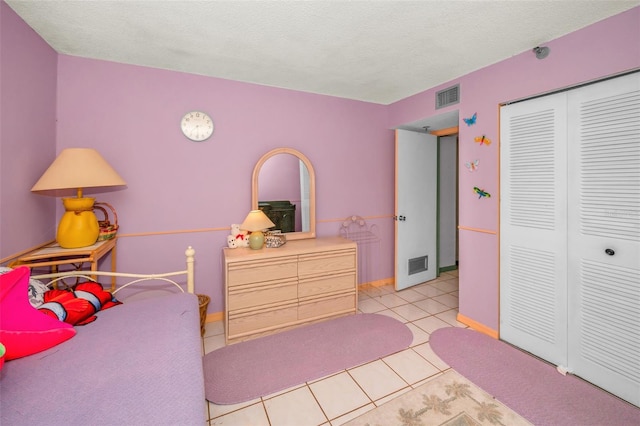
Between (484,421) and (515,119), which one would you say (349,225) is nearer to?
(515,119)

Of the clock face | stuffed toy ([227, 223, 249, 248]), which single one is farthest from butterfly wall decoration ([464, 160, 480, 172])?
the clock face

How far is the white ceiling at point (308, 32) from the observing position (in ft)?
6.00

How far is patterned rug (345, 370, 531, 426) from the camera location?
1.72 meters

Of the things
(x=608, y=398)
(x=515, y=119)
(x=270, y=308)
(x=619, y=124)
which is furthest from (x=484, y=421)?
(x=515, y=119)

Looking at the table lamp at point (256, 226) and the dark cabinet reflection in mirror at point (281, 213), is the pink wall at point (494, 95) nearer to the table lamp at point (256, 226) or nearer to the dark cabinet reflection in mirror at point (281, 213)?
the dark cabinet reflection in mirror at point (281, 213)

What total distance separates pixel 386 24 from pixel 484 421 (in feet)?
9.07

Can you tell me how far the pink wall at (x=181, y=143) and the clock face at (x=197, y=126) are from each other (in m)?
0.06

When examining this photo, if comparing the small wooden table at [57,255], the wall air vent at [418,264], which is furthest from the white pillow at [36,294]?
the wall air vent at [418,264]

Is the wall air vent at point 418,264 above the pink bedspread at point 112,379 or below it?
below

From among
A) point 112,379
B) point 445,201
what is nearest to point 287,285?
point 112,379

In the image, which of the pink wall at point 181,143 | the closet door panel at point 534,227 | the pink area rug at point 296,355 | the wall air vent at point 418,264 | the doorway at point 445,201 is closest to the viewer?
the pink area rug at point 296,355

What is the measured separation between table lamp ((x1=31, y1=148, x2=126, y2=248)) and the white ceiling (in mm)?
961

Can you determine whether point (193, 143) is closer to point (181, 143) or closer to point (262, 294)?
point (181, 143)

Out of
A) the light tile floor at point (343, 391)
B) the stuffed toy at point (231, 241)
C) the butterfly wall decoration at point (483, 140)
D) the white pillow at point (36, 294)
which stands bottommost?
A: the light tile floor at point (343, 391)
